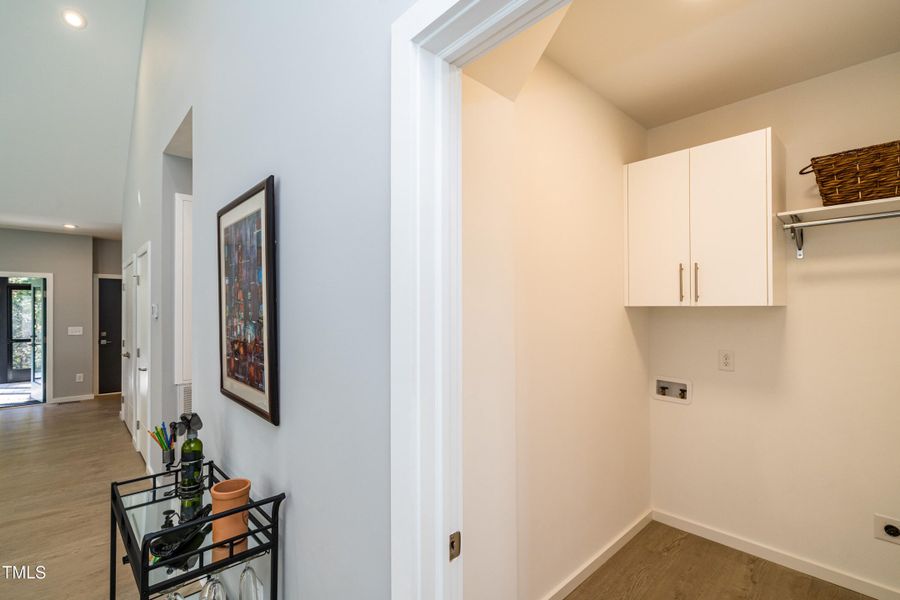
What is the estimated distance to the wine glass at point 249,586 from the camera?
49.6 inches

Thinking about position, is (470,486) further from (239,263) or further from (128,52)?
(128,52)

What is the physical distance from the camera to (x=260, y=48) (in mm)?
1503

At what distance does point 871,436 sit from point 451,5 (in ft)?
8.56

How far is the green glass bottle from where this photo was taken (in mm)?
1638

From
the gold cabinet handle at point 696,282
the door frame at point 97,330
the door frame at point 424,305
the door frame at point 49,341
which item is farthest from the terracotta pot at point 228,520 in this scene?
the door frame at point 97,330

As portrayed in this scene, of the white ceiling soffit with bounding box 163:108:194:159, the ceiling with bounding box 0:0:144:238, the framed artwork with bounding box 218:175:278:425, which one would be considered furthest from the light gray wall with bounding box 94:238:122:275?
the framed artwork with bounding box 218:175:278:425

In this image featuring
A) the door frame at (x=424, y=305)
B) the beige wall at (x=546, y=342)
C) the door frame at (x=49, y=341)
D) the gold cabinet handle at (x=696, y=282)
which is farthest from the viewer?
the door frame at (x=49, y=341)

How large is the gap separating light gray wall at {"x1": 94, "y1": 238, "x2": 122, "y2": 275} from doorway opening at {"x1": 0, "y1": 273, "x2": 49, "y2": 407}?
2.39ft

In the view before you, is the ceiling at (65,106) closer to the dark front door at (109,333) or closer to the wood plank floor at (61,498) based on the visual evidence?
the dark front door at (109,333)

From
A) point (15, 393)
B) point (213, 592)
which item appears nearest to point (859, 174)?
point (213, 592)

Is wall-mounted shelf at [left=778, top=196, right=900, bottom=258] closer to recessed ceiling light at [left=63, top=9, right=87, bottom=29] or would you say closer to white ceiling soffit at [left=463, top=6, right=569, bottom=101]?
white ceiling soffit at [left=463, top=6, right=569, bottom=101]

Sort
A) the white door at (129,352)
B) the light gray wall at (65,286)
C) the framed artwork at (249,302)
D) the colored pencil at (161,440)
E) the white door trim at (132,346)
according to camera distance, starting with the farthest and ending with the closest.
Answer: the light gray wall at (65,286)
the white door at (129,352)
the white door trim at (132,346)
the colored pencil at (161,440)
the framed artwork at (249,302)

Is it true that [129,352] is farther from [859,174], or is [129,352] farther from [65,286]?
[859,174]

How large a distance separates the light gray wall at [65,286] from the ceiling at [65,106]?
982 millimetres
